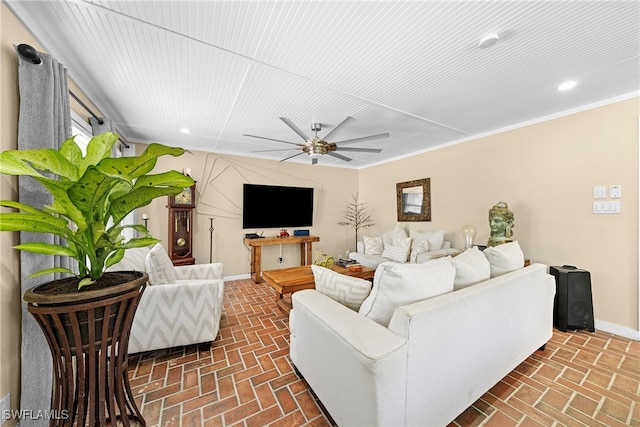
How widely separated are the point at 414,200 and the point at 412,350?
3.75 meters

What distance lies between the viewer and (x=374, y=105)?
253 cm

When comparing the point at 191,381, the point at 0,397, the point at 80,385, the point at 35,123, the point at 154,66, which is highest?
the point at 154,66

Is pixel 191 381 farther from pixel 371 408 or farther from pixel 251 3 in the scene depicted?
pixel 251 3

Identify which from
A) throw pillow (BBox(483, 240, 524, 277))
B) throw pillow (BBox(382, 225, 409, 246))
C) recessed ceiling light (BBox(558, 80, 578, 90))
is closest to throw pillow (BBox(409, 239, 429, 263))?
throw pillow (BBox(382, 225, 409, 246))

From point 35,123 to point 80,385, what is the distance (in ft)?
4.61

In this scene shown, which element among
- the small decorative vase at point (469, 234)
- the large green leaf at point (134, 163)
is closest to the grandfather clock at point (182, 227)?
the large green leaf at point (134, 163)

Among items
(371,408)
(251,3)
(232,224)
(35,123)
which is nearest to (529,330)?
(371,408)

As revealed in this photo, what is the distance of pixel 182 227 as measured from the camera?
3730mm

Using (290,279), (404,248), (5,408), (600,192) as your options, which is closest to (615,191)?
(600,192)

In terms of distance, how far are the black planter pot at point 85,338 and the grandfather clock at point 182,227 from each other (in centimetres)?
273

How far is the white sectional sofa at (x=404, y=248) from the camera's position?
3.55 m

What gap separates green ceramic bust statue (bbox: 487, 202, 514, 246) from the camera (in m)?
2.79

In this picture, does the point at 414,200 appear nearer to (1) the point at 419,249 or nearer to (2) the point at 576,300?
(1) the point at 419,249

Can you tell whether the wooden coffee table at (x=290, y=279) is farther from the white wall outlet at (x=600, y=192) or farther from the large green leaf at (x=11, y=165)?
the white wall outlet at (x=600, y=192)
